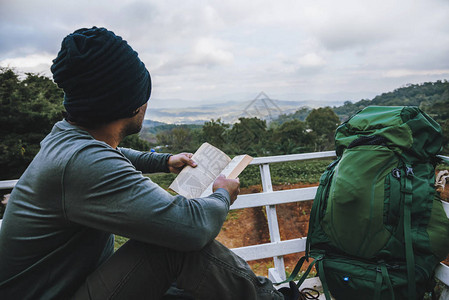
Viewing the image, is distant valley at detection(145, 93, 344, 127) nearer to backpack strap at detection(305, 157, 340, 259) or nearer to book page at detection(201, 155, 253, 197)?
backpack strap at detection(305, 157, 340, 259)

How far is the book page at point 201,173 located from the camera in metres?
1.31

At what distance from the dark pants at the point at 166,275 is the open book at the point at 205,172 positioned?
0.29 meters

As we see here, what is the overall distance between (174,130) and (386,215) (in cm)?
862

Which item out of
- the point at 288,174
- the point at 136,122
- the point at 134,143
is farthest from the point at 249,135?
the point at 136,122

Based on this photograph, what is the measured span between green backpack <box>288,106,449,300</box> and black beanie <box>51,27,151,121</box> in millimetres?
1215

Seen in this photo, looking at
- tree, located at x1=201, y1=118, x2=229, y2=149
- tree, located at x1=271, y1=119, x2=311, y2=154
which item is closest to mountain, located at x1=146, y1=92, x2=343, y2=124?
tree, located at x1=201, y1=118, x2=229, y2=149

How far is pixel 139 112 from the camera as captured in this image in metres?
1.20

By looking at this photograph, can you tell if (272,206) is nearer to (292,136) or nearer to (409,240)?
(409,240)

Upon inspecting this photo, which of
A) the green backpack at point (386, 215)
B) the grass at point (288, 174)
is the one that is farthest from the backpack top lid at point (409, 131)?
the grass at point (288, 174)

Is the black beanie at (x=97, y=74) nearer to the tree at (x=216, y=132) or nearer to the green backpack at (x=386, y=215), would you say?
the green backpack at (x=386, y=215)

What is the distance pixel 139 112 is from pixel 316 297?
1.45 metres

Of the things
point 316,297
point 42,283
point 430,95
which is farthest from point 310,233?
point 430,95

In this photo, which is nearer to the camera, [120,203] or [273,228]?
[120,203]

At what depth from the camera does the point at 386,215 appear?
4.89 ft
